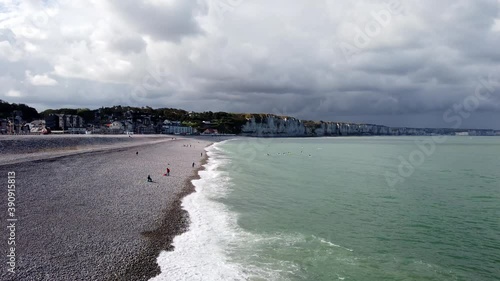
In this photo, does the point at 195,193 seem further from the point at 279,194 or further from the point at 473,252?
the point at 473,252

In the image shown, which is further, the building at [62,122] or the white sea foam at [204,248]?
the building at [62,122]

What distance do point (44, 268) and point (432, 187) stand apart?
33.4 meters

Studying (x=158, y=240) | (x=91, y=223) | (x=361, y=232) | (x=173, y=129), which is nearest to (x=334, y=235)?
(x=361, y=232)

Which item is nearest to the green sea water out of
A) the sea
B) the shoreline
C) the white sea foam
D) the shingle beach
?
the sea

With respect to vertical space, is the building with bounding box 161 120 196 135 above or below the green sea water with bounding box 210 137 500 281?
above

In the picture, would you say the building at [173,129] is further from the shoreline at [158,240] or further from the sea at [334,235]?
the shoreline at [158,240]

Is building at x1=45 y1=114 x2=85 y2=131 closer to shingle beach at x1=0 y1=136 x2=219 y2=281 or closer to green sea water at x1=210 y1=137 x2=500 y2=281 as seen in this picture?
shingle beach at x1=0 y1=136 x2=219 y2=281

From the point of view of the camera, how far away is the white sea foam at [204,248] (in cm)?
1134

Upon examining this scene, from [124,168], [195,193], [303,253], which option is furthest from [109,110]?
[303,253]

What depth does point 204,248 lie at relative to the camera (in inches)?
540

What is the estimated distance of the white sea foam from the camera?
37.2 feet

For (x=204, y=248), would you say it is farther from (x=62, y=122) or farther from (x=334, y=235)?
(x=62, y=122)

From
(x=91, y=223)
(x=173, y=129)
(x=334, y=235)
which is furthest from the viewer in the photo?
(x=173, y=129)

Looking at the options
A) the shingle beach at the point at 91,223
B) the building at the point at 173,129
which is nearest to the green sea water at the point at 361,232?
the shingle beach at the point at 91,223
